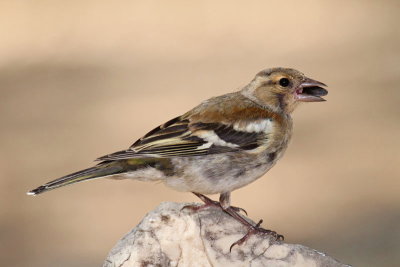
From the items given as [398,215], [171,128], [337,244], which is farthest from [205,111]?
[398,215]

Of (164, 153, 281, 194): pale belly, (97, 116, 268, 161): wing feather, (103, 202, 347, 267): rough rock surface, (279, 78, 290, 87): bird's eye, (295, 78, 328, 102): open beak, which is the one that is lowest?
(103, 202, 347, 267): rough rock surface

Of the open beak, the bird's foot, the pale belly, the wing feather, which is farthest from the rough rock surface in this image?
the open beak

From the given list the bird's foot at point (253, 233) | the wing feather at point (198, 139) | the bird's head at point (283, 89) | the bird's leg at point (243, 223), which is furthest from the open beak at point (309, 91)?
the bird's foot at point (253, 233)

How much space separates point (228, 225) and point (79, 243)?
6056 millimetres

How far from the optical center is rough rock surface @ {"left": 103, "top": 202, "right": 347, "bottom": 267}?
554 cm

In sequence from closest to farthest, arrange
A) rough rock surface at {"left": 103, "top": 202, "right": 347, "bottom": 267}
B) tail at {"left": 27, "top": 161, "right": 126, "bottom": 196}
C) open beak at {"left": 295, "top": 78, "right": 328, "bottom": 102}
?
rough rock surface at {"left": 103, "top": 202, "right": 347, "bottom": 267}, tail at {"left": 27, "top": 161, "right": 126, "bottom": 196}, open beak at {"left": 295, "top": 78, "right": 328, "bottom": 102}

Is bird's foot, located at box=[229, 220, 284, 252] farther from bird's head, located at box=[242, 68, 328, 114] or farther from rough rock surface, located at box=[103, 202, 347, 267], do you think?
bird's head, located at box=[242, 68, 328, 114]

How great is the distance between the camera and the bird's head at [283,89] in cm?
646

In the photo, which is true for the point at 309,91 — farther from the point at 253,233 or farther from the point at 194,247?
the point at 194,247

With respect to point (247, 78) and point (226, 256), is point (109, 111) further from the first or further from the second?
point (226, 256)

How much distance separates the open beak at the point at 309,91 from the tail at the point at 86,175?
3.87 ft

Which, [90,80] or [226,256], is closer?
[226,256]

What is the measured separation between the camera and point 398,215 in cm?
1209

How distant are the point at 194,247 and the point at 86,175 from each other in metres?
0.72
